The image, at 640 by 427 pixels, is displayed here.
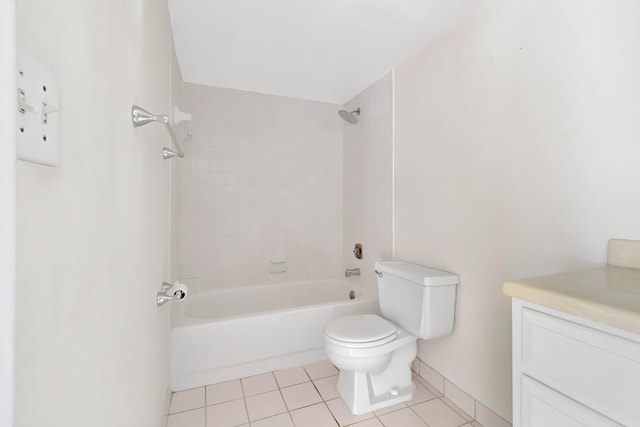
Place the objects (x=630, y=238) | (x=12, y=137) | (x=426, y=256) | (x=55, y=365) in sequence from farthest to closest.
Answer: (x=426, y=256), (x=630, y=238), (x=55, y=365), (x=12, y=137)

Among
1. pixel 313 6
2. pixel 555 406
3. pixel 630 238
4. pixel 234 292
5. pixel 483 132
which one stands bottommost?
pixel 234 292

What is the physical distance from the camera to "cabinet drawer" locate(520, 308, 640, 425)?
21.9 inches

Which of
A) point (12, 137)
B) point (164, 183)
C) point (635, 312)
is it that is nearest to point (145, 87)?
point (164, 183)

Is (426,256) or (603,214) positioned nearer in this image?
(603,214)

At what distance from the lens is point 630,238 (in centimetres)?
95

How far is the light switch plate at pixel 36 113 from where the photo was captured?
33 centimetres

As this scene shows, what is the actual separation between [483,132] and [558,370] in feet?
3.72

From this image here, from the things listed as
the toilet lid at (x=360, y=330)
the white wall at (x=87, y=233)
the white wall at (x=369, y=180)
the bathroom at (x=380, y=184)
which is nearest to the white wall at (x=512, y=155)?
the bathroom at (x=380, y=184)

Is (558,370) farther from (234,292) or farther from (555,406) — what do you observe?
(234,292)

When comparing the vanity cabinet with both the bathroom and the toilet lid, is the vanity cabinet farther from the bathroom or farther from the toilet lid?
the toilet lid

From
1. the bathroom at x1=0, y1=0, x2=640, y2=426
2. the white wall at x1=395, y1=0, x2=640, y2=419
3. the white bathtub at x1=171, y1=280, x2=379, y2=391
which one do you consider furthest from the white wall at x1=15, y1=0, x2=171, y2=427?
the white wall at x1=395, y1=0, x2=640, y2=419

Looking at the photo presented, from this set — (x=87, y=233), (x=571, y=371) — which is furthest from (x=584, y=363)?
(x=87, y=233)

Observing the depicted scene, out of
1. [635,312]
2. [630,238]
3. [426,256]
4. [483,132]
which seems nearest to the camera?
[635,312]

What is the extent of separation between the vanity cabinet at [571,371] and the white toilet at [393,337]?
727mm
